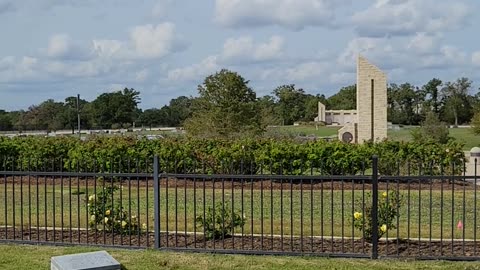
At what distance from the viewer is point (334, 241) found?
25.6ft

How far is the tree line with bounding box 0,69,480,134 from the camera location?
26.7m

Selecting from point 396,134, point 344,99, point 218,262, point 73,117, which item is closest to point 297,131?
point 396,134

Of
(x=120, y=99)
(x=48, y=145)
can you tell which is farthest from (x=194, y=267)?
(x=120, y=99)

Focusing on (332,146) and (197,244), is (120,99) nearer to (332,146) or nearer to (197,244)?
(332,146)

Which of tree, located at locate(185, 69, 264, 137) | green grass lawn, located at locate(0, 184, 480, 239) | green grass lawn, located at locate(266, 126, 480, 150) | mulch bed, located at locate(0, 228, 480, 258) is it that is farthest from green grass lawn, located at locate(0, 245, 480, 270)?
tree, located at locate(185, 69, 264, 137)

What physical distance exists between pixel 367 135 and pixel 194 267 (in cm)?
1785

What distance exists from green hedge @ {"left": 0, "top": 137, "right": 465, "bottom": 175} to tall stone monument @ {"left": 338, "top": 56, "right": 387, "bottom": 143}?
7.62 metres

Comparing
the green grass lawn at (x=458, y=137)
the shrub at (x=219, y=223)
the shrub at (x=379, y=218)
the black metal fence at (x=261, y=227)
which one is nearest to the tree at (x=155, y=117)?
the green grass lawn at (x=458, y=137)

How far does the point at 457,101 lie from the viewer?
6981cm

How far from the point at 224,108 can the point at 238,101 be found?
861mm

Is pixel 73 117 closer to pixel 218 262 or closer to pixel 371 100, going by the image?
pixel 371 100

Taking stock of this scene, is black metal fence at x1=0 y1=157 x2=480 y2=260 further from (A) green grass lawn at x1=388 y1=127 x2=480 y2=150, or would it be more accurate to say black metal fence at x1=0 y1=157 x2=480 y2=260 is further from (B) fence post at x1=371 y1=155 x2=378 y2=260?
(A) green grass lawn at x1=388 y1=127 x2=480 y2=150

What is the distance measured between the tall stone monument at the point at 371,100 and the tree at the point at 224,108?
13.0 feet

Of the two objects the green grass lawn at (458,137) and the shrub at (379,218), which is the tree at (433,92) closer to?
the green grass lawn at (458,137)
